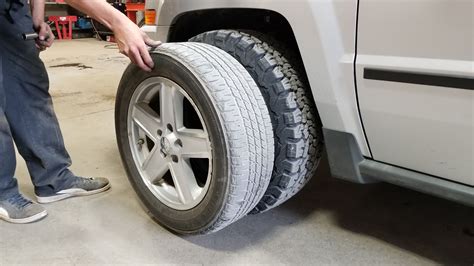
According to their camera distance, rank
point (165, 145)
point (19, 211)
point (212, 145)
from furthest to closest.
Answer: point (19, 211), point (165, 145), point (212, 145)

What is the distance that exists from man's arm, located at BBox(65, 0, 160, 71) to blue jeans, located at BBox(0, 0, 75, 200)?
40cm

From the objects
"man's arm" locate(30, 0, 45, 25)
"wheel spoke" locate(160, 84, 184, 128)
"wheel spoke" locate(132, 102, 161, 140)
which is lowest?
"wheel spoke" locate(132, 102, 161, 140)

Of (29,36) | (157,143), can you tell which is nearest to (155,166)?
(157,143)

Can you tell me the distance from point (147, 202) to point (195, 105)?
546 millimetres

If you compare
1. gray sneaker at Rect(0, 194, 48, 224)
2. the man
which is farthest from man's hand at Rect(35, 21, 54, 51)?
gray sneaker at Rect(0, 194, 48, 224)

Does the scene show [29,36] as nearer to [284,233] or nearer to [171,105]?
[171,105]

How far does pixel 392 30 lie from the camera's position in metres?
1.15

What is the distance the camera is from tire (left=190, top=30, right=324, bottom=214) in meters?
1.45

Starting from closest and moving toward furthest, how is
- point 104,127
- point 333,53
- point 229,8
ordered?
point 333,53 → point 229,8 → point 104,127

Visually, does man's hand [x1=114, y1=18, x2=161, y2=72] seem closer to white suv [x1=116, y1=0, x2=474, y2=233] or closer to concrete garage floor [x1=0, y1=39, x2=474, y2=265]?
white suv [x1=116, y1=0, x2=474, y2=233]

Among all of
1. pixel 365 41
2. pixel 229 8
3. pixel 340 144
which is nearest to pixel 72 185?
pixel 229 8

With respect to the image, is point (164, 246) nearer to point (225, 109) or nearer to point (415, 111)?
point (225, 109)

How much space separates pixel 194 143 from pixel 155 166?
28cm

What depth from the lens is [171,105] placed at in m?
1.57
